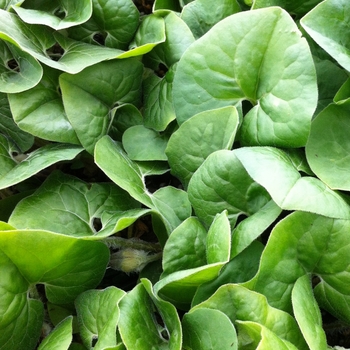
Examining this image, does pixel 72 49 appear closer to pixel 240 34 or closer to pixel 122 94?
pixel 122 94

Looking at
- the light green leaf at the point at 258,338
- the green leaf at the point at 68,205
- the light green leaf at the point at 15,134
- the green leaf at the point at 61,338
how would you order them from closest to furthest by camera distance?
1. the light green leaf at the point at 258,338
2. the green leaf at the point at 61,338
3. the green leaf at the point at 68,205
4. the light green leaf at the point at 15,134

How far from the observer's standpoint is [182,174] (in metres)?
0.77

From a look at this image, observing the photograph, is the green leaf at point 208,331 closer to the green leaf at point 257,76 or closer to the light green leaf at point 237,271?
the light green leaf at point 237,271

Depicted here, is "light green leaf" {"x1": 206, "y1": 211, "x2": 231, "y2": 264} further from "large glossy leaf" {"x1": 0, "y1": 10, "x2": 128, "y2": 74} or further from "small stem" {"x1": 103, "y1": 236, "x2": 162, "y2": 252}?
"large glossy leaf" {"x1": 0, "y1": 10, "x2": 128, "y2": 74}

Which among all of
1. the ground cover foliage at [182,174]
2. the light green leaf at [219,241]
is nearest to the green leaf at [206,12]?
the ground cover foliage at [182,174]

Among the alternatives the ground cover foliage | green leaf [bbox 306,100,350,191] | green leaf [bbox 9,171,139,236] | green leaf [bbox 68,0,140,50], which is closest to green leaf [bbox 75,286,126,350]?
the ground cover foliage

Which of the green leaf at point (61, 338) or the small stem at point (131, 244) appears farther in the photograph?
the small stem at point (131, 244)

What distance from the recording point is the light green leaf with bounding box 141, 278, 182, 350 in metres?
0.61

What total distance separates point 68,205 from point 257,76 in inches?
14.7

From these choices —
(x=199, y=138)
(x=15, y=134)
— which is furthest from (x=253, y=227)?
(x=15, y=134)

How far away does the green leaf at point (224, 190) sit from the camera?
2.16ft

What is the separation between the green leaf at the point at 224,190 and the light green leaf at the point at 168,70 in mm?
148

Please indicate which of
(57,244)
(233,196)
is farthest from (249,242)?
(57,244)

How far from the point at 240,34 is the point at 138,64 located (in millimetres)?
212
